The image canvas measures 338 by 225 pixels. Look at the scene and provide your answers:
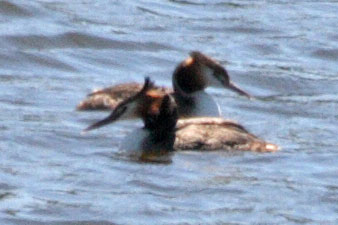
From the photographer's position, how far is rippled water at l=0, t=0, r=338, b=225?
37.9 ft

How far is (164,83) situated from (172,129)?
3.22 m

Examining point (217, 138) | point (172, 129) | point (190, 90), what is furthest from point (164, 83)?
point (217, 138)

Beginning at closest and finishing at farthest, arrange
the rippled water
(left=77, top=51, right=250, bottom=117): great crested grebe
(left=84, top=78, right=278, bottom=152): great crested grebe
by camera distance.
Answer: the rippled water → (left=84, top=78, right=278, bottom=152): great crested grebe → (left=77, top=51, right=250, bottom=117): great crested grebe

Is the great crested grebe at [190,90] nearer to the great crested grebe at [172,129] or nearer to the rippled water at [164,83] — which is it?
the rippled water at [164,83]

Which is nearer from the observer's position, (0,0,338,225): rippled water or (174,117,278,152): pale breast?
(0,0,338,225): rippled water

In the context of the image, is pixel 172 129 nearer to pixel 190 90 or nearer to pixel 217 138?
pixel 217 138

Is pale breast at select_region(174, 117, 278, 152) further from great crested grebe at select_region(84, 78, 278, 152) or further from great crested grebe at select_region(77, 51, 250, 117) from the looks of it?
great crested grebe at select_region(77, 51, 250, 117)

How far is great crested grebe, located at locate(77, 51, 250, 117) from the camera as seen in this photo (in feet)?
48.3

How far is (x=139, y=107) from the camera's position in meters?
13.5

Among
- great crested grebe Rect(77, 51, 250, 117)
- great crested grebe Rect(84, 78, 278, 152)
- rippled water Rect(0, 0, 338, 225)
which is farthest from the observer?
great crested grebe Rect(77, 51, 250, 117)

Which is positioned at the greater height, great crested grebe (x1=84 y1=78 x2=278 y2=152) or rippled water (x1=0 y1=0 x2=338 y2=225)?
great crested grebe (x1=84 y1=78 x2=278 y2=152)

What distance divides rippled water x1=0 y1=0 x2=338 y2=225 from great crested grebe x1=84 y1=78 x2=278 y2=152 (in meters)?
0.10

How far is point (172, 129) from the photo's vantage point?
13445mm

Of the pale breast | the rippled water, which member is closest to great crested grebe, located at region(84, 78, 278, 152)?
the pale breast
